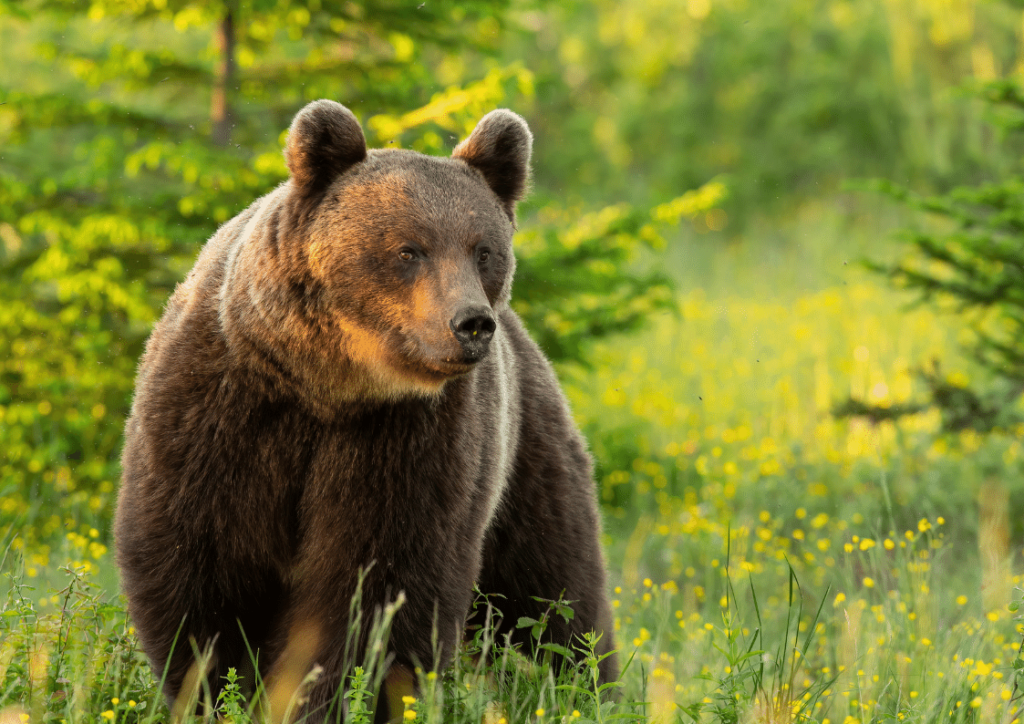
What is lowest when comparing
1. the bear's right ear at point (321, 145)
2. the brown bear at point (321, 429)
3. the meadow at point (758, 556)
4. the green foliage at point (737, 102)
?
the meadow at point (758, 556)

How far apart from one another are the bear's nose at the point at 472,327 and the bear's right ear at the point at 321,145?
2.35 feet

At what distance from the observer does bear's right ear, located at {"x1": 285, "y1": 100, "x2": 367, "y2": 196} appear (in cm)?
336

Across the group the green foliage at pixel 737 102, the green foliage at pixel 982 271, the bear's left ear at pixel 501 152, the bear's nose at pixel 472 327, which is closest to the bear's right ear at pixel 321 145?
the bear's left ear at pixel 501 152

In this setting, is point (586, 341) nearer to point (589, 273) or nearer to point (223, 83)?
point (589, 273)

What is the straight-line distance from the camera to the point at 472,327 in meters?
3.10

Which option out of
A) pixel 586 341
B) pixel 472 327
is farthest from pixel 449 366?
pixel 586 341

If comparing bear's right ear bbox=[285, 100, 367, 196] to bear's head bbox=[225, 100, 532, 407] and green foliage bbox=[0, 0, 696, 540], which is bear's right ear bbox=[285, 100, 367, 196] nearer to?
bear's head bbox=[225, 100, 532, 407]

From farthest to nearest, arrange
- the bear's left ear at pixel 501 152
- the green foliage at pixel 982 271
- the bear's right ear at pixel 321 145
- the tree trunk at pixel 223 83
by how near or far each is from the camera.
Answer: the tree trunk at pixel 223 83
the green foliage at pixel 982 271
the bear's left ear at pixel 501 152
the bear's right ear at pixel 321 145

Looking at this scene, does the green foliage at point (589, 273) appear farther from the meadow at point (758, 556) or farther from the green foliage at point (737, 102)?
the green foliage at point (737, 102)

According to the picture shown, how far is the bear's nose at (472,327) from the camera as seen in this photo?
3.08 meters

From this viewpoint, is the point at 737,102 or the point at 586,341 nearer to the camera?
the point at 586,341

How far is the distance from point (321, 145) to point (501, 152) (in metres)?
0.67

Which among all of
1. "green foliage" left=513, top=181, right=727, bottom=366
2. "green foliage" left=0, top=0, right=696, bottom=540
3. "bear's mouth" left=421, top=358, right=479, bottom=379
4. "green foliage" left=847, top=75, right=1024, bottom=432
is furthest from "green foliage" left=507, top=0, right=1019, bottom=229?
"bear's mouth" left=421, top=358, right=479, bottom=379

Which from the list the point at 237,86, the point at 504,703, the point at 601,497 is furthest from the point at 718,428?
the point at 504,703
